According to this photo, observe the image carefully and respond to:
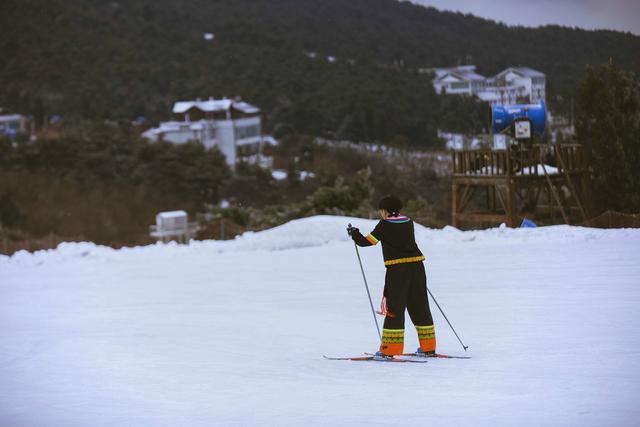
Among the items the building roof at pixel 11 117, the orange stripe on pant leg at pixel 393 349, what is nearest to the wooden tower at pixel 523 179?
the orange stripe on pant leg at pixel 393 349

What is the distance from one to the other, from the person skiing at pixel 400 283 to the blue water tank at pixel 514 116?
41.6 ft

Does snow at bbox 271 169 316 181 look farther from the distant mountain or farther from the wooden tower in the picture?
the wooden tower

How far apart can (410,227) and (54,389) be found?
266cm

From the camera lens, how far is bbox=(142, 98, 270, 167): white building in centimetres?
4691

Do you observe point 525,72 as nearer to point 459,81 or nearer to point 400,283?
point 459,81

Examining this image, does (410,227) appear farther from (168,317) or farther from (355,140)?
(355,140)

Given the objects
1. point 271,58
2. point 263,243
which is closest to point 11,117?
point 271,58

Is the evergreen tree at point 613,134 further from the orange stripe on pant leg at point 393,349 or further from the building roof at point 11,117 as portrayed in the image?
the building roof at point 11,117

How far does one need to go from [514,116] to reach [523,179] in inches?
52.1

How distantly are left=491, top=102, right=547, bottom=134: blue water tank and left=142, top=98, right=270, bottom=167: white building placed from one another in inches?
1021

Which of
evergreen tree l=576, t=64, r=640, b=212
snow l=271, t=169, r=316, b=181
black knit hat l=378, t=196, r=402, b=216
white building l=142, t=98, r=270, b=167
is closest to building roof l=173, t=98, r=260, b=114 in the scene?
white building l=142, t=98, r=270, b=167

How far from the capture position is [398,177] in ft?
122

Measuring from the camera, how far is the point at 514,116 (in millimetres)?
18719

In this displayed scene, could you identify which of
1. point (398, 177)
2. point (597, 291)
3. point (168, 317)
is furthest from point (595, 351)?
point (398, 177)
